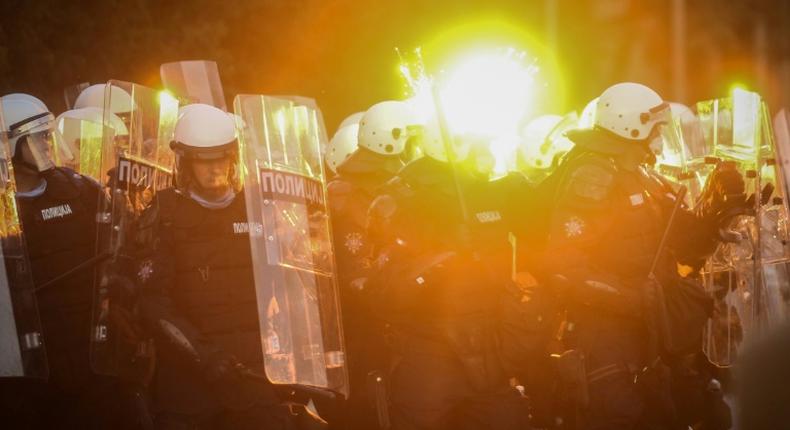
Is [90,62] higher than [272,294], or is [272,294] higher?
[90,62]

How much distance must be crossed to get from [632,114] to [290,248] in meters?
2.69

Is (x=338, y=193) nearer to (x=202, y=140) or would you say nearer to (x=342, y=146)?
(x=342, y=146)

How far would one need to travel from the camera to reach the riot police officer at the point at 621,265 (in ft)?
24.6

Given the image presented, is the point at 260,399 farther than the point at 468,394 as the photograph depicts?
No

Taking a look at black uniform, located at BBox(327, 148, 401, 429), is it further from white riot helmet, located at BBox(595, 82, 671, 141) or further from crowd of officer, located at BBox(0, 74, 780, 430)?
white riot helmet, located at BBox(595, 82, 671, 141)

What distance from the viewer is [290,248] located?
6660 millimetres

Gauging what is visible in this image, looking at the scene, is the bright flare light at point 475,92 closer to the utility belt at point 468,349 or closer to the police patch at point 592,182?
the police patch at point 592,182

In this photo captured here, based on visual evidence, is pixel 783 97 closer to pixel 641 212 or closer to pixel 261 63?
pixel 261 63

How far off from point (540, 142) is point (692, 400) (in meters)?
3.02

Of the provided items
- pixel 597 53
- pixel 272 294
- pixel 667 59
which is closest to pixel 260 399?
pixel 272 294

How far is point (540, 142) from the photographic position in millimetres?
10609

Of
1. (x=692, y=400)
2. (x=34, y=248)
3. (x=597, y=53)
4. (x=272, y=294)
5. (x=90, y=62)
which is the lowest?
(x=692, y=400)

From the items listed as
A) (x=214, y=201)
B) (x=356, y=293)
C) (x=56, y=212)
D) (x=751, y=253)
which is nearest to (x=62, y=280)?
(x=56, y=212)

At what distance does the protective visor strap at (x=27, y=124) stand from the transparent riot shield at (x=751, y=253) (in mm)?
4391
